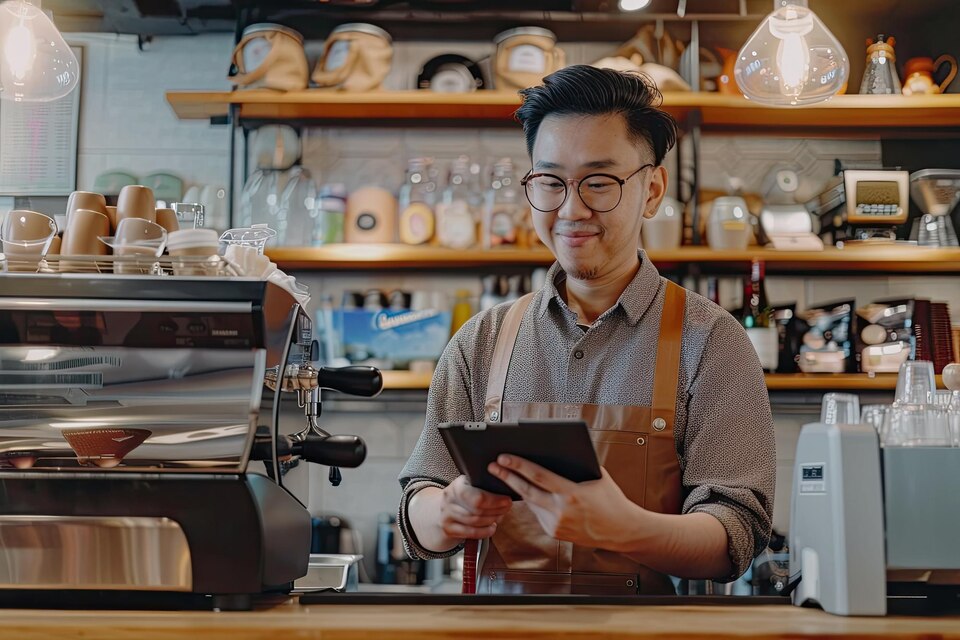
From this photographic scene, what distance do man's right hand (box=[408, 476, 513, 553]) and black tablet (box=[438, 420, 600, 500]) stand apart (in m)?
0.08

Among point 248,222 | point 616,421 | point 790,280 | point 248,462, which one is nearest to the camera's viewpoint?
point 248,462

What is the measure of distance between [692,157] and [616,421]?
5.62 feet

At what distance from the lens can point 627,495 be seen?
1.54m

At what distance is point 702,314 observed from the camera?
1.61 meters

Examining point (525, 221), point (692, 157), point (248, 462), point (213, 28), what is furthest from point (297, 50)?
point (248, 462)

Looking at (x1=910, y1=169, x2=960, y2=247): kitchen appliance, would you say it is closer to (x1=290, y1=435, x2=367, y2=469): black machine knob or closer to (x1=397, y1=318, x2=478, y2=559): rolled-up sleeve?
(x1=397, y1=318, x2=478, y2=559): rolled-up sleeve

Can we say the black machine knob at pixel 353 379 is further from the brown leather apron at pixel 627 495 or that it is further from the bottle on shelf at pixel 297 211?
the bottle on shelf at pixel 297 211

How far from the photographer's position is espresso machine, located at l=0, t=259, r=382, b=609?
43.0 inches

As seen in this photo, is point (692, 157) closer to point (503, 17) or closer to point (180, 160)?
point (503, 17)

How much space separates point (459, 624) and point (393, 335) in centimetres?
204

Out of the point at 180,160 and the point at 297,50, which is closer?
the point at 297,50

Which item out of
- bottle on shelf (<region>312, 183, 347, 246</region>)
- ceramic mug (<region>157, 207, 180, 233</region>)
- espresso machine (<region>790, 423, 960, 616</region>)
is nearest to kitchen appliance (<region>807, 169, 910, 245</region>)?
bottle on shelf (<region>312, 183, 347, 246</region>)

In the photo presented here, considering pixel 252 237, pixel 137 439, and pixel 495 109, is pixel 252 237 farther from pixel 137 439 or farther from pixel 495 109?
pixel 495 109

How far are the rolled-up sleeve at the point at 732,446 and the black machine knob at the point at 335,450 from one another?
509mm
